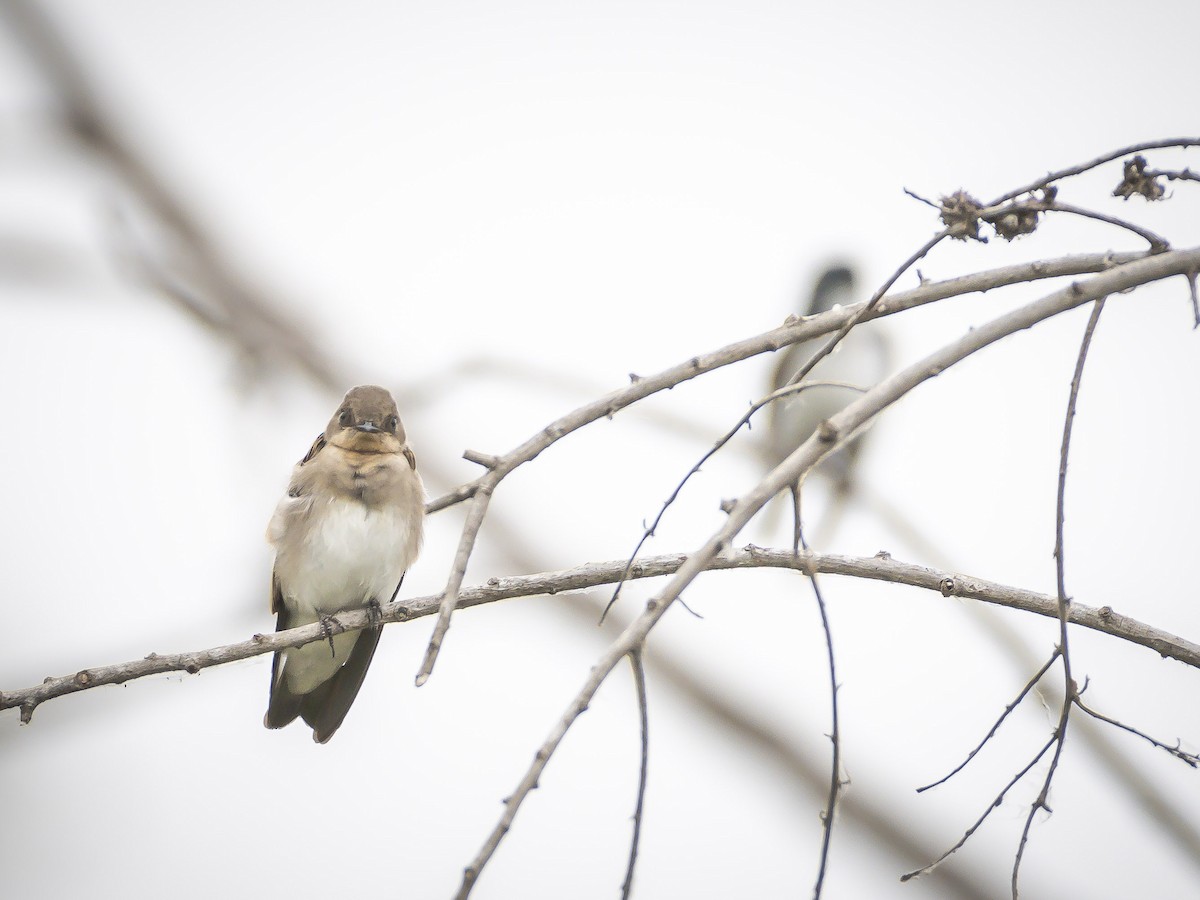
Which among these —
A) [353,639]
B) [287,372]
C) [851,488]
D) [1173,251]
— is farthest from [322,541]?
[1173,251]

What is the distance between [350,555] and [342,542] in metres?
0.07

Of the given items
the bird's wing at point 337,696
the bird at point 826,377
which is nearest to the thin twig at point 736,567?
the bird's wing at point 337,696

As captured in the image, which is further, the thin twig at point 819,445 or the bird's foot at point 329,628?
the bird's foot at point 329,628

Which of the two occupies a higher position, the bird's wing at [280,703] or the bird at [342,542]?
the bird at [342,542]

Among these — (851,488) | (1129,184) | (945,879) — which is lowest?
(945,879)

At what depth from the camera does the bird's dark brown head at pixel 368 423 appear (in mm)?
4832

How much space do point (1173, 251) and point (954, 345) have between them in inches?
19.1

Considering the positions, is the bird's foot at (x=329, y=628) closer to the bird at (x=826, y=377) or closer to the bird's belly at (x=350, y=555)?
the bird's belly at (x=350, y=555)

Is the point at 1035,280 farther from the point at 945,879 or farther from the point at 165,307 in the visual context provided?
the point at 945,879

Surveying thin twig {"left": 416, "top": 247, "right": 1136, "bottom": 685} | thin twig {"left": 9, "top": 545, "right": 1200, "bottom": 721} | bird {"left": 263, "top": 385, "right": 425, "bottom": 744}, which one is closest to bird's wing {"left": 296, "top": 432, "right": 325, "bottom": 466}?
Answer: bird {"left": 263, "top": 385, "right": 425, "bottom": 744}

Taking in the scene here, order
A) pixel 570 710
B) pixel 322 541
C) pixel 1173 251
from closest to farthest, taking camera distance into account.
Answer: pixel 570 710 → pixel 1173 251 → pixel 322 541

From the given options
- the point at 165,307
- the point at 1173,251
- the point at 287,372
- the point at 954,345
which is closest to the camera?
the point at 954,345

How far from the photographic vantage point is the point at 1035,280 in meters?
2.19

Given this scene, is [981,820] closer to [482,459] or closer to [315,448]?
[482,459]
